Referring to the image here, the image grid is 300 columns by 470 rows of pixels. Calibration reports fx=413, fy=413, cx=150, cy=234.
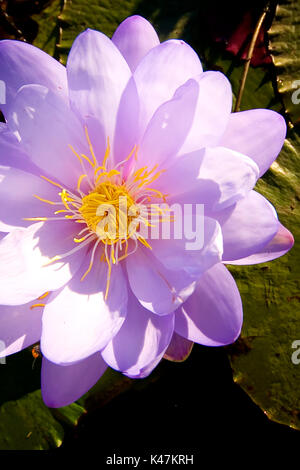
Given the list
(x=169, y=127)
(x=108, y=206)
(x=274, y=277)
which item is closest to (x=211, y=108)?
(x=169, y=127)

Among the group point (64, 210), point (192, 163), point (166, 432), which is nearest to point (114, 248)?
point (64, 210)

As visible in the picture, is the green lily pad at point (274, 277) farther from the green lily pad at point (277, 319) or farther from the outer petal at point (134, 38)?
the outer petal at point (134, 38)

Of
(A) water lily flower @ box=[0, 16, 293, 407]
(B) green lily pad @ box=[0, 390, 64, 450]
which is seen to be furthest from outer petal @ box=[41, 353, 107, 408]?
(B) green lily pad @ box=[0, 390, 64, 450]

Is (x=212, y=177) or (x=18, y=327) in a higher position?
(x=212, y=177)

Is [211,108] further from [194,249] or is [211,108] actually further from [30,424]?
[30,424]

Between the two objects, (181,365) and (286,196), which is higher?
(286,196)

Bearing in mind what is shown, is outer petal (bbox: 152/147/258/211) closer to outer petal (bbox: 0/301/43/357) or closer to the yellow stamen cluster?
the yellow stamen cluster

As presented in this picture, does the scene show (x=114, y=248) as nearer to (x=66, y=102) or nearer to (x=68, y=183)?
(x=68, y=183)
